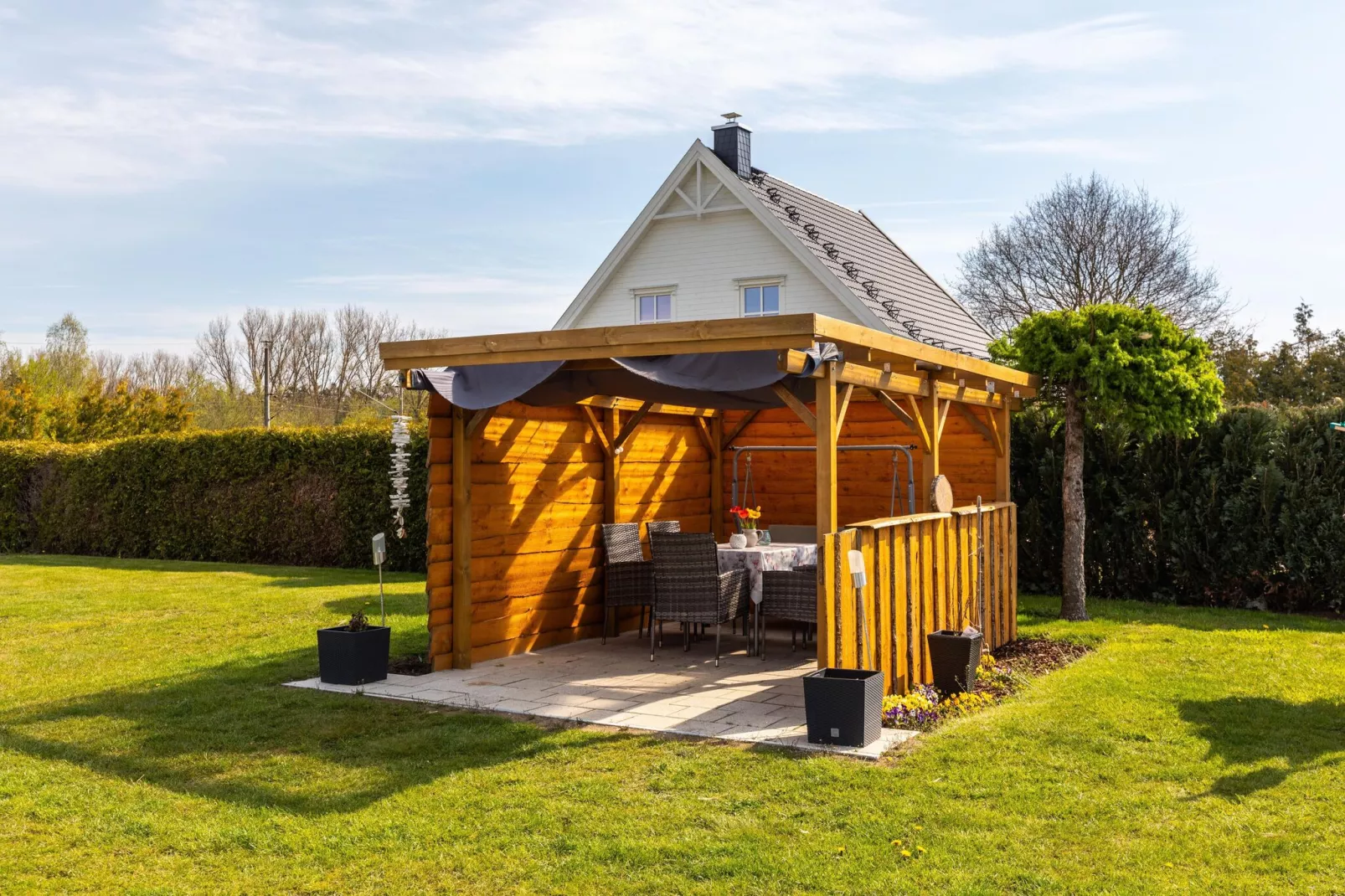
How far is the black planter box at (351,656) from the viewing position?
259 inches

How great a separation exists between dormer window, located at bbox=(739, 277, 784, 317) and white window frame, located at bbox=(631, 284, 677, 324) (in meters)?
1.22

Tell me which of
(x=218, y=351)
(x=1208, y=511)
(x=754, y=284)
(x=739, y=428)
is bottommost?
(x=1208, y=511)

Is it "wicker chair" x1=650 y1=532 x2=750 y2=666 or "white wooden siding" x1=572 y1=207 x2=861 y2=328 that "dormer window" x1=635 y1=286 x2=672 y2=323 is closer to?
"white wooden siding" x1=572 y1=207 x2=861 y2=328

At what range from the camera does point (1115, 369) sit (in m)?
8.59

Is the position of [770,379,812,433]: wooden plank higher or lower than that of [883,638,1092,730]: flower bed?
higher

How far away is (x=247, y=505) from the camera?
14.8 metres

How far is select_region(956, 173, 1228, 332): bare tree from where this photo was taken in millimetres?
23453

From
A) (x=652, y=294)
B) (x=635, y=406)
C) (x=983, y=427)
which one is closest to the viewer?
(x=983, y=427)

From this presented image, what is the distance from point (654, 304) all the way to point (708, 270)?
1193 millimetres

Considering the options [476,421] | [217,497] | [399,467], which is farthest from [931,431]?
[217,497]

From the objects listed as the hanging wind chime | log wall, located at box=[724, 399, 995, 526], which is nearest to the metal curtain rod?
log wall, located at box=[724, 399, 995, 526]

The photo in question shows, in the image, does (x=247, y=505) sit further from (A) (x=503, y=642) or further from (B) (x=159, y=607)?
(A) (x=503, y=642)

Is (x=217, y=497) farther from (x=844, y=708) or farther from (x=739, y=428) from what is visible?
(x=844, y=708)

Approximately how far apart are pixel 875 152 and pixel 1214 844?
10615mm
